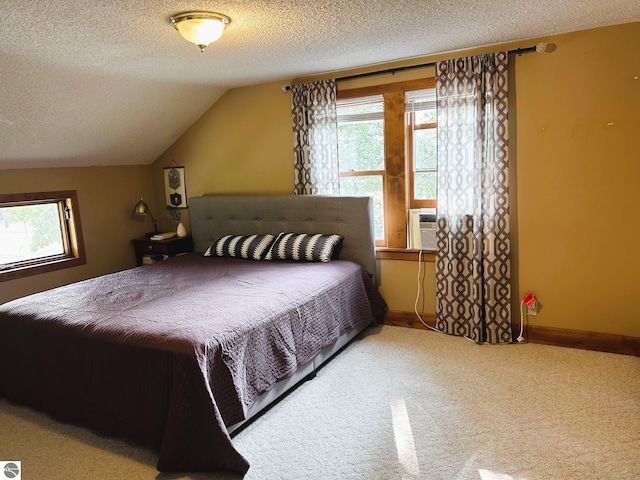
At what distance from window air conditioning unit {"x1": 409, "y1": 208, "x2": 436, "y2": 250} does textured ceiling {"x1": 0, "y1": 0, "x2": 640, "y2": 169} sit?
1.21 meters

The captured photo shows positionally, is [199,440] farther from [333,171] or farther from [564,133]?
[564,133]

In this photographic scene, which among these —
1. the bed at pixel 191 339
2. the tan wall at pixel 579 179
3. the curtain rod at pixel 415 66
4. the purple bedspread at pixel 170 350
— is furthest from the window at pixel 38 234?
the tan wall at pixel 579 179

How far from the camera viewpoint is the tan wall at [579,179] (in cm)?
316

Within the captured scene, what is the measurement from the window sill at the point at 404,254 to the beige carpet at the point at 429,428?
0.86m

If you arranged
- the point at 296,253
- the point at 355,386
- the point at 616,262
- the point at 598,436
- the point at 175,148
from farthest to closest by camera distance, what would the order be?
the point at 175,148
the point at 296,253
the point at 616,262
the point at 355,386
the point at 598,436

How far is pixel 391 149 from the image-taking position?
12.8 ft

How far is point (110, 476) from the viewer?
7.41 ft

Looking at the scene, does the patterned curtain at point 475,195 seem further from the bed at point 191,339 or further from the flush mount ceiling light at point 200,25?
the flush mount ceiling light at point 200,25

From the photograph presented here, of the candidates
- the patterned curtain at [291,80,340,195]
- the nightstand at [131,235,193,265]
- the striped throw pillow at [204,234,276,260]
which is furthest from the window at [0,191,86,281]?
the patterned curtain at [291,80,340,195]

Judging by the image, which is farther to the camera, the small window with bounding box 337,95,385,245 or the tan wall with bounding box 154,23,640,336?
the small window with bounding box 337,95,385,245

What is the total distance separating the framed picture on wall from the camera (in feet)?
16.4

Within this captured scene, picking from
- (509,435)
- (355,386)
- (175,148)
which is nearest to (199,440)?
(355,386)

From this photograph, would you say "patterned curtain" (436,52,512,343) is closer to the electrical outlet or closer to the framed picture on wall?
the electrical outlet

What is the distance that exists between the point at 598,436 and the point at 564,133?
198 cm
